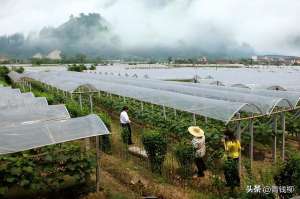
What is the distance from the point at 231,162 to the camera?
26.0ft

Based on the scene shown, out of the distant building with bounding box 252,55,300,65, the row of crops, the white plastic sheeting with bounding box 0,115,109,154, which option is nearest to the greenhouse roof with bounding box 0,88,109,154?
the white plastic sheeting with bounding box 0,115,109,154

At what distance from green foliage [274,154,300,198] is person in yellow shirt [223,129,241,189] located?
1177 millimetres

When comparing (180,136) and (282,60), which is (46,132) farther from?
(282,60)

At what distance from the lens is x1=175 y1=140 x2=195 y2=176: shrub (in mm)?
8965

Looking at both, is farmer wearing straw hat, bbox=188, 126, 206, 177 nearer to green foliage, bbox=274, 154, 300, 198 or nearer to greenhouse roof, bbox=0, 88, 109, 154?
greenhouse roof, bbox=0, 88, 109, 154

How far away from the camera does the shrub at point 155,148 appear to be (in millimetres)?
9336

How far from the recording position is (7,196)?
7.21 metres

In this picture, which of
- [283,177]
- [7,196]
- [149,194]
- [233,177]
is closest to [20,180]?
[7,196]

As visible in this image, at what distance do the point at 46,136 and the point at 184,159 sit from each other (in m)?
3.34

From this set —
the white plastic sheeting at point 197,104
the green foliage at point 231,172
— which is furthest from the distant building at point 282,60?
the green foliage at point 231,172

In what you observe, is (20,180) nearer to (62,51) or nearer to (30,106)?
(30,106)

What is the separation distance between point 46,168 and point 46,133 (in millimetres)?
817

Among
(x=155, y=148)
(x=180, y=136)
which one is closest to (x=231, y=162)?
(x=155, y=148)

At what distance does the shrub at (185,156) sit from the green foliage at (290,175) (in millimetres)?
2496
